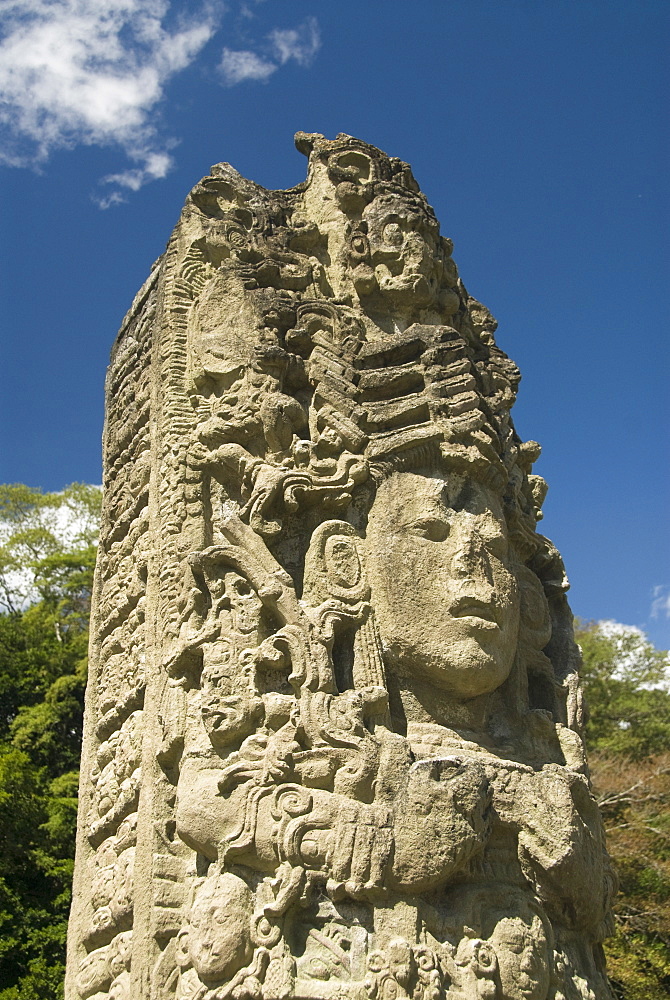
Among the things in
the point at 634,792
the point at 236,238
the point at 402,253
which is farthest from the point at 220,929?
the point at 634,792

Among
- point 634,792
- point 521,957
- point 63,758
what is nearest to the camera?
point 521,957

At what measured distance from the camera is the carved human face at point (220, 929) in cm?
332

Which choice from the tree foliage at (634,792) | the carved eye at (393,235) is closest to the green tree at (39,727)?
the tree foliage at (634,792)

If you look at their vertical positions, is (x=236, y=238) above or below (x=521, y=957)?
above

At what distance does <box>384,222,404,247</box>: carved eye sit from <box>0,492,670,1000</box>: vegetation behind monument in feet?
31.6

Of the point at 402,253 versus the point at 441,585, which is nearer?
the point at 441,585

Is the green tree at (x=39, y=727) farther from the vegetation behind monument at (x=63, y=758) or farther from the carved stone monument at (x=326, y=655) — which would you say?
the carved stone monument at (x=326, y=655)

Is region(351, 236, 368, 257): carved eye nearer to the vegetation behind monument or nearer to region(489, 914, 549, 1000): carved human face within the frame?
region(489, 914, 549, 1000): carved human face

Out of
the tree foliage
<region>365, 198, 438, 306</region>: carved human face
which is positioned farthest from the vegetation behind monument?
<region>365, 198, 438, 306</region>: carved human face

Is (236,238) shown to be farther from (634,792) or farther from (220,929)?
(634,792)

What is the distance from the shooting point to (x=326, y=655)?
3.85 m

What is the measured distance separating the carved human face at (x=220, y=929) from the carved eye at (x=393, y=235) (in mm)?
3695

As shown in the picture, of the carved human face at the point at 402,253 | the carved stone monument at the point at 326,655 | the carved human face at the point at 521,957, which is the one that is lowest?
the carved human face at the point at 521,957

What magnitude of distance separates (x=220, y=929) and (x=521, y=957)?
118 cm
